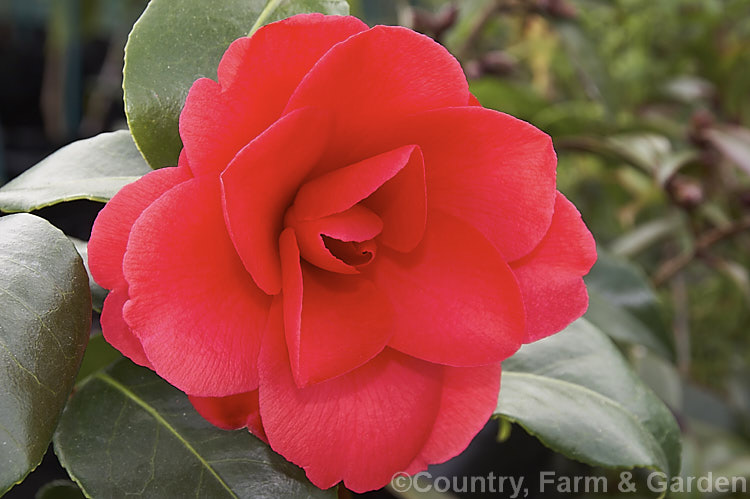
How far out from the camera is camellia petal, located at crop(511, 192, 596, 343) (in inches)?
14.7

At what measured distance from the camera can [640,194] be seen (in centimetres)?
150

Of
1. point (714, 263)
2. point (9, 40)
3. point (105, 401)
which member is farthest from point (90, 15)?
point (105, 401)

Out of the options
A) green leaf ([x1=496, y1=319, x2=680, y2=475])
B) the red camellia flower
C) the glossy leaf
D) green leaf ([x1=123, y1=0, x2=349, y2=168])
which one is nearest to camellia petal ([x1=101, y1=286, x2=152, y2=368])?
the red camellia flower

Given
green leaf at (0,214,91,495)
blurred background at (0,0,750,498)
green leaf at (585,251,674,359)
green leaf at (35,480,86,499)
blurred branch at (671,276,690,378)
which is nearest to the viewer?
green leaf at (0,214,91,495)

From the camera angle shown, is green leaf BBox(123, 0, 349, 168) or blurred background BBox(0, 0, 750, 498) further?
blurred background BBox(0, 0, 750, 498)

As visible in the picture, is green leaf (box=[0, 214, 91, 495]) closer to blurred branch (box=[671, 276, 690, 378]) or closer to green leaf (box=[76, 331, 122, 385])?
green leaf (box=[76, 331, 122, 385])

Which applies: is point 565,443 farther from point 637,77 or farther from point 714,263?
point 637,77

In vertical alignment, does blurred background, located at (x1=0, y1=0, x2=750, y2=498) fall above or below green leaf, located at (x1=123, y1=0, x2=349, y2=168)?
below

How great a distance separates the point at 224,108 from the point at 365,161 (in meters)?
0.07

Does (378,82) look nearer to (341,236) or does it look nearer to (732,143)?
(341,236)

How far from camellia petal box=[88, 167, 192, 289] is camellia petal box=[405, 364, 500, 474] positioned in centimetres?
17

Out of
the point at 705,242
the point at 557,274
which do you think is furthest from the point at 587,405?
the point at 705,242

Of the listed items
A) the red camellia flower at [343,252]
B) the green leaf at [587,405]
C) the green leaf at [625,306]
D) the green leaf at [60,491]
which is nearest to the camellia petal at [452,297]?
the red camellia flower at [343,252]

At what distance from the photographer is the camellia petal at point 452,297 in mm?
350
